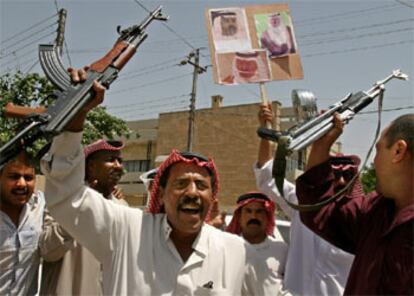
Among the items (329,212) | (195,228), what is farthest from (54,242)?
(329,212)

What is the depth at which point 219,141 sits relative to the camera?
2850 centimetres

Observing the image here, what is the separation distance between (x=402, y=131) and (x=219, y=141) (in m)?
26.3

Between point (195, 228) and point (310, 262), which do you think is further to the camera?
point (310, 262)

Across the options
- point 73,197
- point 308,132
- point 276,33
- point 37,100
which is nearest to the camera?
point 73,197

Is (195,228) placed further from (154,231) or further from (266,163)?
(266,163)

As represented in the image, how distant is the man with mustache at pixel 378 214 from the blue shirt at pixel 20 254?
1.78m

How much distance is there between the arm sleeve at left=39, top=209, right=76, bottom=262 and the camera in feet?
10.3

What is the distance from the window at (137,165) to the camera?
1265 inches

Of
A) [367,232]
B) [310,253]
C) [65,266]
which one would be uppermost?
[367,232]

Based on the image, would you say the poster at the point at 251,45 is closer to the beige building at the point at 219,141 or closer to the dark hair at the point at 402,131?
the dark hair at the point at 402,131

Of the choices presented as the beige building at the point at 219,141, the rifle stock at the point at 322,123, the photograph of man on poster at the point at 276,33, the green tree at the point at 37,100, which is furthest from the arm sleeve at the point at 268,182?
the beige building at the point at 219,141

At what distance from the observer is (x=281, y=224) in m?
7.12

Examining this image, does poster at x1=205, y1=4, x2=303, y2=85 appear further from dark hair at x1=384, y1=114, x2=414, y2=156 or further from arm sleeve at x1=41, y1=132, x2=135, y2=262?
arm sleeve at x1=41, y1=132, x2=135, y2=262

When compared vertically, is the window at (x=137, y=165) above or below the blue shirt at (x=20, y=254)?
above
